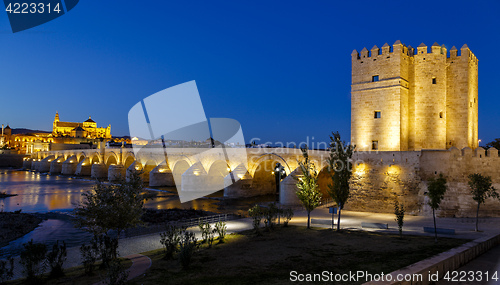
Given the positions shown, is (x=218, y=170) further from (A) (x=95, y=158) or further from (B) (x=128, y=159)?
(A) (x=95, y=158)

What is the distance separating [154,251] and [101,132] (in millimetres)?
137813

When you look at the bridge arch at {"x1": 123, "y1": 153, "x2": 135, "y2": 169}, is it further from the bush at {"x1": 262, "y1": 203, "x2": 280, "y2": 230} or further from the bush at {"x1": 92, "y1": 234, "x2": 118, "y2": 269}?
the bush at {"x1": 92, "y1": 234, "x2": 118, "y2": 269}

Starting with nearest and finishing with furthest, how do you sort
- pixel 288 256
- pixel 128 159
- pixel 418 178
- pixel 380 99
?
pixel 288 256 < pixel 418 178 < pixel 380 99 < pixel 128 159

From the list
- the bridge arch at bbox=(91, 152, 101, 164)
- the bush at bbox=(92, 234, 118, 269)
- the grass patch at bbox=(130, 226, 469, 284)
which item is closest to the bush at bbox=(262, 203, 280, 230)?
the grass patch at bbox=(130, 226, 469, 284)

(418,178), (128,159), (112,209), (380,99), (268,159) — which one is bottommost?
(112,209)

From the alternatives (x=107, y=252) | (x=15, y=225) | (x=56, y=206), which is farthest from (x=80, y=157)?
(x=107, y=252)

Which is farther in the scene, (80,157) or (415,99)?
(80,157)

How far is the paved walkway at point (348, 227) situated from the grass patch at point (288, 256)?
0.85m

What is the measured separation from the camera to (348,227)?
15703mm

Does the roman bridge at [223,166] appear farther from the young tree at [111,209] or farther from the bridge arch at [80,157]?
the young tree at [111,209]

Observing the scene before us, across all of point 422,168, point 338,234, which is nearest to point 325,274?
point 338,234

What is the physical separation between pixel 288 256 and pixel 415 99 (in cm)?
1725

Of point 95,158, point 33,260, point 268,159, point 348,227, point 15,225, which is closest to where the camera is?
point 33,260

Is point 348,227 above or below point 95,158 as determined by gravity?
below
